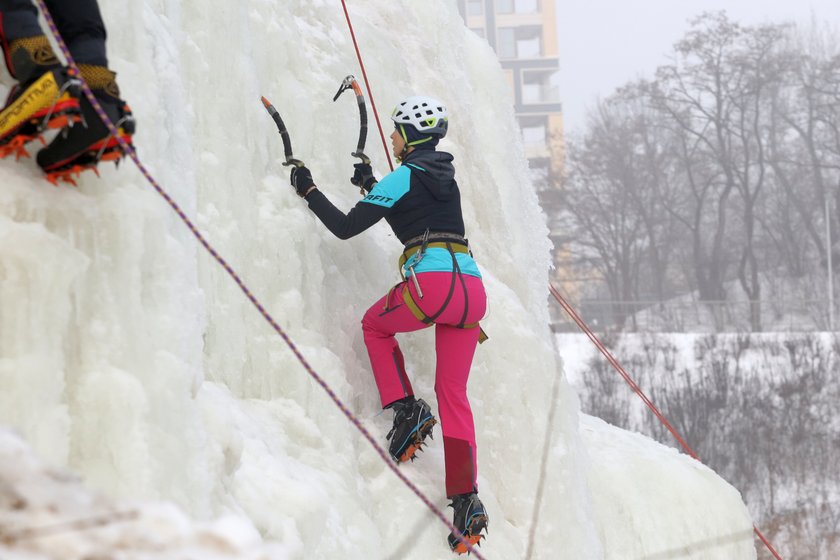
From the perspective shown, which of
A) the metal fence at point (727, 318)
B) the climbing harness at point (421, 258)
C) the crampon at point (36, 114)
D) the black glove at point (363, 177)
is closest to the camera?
the crampon at point (36, 114)

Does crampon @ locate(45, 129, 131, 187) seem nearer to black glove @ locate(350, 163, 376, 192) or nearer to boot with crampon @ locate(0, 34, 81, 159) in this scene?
boot with crampon @ locate(0, 34, 81, 159)

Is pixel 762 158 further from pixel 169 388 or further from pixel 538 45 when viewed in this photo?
pixel 169 388

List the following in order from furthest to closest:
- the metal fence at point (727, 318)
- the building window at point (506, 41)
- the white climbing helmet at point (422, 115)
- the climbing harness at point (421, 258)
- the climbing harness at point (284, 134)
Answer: the building window at point (506, 41) → the metal fence at point (727, 318) → the climbing harness at point (284, 134) → the white climbing helmet at point (422, 115) → the climbing harness at point (421, 258)

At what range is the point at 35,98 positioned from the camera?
2.37 meters

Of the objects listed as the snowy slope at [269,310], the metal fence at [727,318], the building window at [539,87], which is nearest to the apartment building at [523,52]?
the building window at [539,87]

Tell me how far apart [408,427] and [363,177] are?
4.06 ft

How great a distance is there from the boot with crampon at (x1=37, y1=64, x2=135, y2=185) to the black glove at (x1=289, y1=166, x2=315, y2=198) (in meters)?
1.72

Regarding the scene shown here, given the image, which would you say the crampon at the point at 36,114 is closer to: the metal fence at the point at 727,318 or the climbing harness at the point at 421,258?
the climbing harness at the point at 421,258

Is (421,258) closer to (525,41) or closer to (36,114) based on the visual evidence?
(36,114)

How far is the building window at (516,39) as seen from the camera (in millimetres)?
52656

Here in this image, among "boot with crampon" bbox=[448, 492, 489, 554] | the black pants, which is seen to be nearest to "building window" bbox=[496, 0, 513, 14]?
"boot with crampon" bbox=[448, 492, 489, 554]

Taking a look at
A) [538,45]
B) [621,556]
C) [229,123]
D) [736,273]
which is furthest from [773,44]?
[229,123]

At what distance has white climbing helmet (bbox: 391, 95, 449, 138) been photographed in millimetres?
4270

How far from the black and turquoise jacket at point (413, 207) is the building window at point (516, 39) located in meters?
49.5
